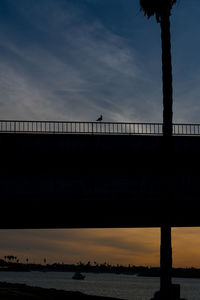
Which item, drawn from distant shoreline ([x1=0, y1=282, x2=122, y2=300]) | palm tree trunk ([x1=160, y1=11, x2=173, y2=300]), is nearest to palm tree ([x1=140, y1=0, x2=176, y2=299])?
palm tree trunk ([x1=160, y1=11, x2=173, y2=300])

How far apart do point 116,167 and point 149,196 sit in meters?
3.02

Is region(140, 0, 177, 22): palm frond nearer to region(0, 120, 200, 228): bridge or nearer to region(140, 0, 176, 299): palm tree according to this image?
region(140, 0, 176, 299): palm tree

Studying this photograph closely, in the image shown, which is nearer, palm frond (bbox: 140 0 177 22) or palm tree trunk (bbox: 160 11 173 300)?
palm tree trunk (bbox: 160 11 173 300)

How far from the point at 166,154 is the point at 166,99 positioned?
325 centimetres

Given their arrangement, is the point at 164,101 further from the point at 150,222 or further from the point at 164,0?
the point at 150,222

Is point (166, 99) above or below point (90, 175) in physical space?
above

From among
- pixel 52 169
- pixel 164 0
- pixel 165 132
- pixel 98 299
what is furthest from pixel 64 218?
pixel 164 0

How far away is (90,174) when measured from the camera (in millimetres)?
35062

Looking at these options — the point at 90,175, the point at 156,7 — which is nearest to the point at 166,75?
the point at 156,7

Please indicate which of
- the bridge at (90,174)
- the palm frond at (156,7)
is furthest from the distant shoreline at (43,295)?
the palm frond at (156,7)

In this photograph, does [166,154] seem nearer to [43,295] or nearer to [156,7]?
[156,7]

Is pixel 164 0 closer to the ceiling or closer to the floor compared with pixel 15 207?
closer to the ceiling

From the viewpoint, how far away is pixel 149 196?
115 feet

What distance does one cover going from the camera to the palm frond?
1180 inches
